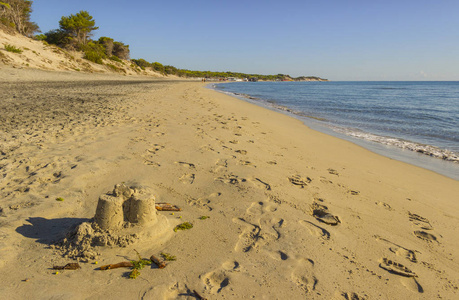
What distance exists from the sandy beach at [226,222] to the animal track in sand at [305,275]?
11 millimetres

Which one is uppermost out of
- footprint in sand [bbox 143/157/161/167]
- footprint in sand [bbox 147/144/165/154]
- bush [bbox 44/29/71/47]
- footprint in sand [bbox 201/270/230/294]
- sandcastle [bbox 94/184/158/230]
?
bush [bbox 44/29/71/47]

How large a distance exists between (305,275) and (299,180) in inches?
85.0

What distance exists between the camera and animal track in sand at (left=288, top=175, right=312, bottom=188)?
13.6 ft

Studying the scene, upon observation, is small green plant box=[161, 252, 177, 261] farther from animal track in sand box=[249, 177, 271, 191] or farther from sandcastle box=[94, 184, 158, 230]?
animal track in sand box=[249, 177, 271, 191]

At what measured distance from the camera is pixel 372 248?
2.69 m

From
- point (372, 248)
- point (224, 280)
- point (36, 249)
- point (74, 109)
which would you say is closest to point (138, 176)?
point (36, 249)

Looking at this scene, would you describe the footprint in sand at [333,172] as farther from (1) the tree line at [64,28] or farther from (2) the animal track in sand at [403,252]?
(1) the tree line at [64,28]

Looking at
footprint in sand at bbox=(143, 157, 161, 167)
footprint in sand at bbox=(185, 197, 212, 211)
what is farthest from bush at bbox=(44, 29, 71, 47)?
footprint in sand at bbox=(185, 197, 212, 211)

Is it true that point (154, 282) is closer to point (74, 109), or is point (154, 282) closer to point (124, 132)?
point (124, 132)

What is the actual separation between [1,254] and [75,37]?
50188 millimetres

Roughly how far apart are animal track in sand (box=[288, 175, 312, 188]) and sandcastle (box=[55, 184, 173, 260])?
2.30 meters

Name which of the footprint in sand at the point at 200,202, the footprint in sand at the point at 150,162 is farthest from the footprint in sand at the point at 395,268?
the footprint in sand at the point at 150,162

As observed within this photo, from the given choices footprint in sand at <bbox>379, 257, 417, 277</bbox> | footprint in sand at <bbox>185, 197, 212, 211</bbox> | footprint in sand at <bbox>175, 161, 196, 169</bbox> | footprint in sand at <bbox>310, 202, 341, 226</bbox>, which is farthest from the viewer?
footprint in sand at <bbox>175, 161, 196, 169</bbox>

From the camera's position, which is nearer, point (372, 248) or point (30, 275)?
point (30, 275)
